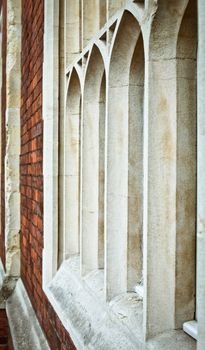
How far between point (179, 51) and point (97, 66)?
67 centimetres

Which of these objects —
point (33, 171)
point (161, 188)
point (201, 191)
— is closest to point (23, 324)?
point (33, 171)

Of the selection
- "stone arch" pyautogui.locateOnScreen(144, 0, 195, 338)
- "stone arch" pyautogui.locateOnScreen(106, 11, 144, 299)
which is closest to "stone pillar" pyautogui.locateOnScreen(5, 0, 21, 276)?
"stone arch" pyautogui.locateOnScreen(106, 11, 144, 299)

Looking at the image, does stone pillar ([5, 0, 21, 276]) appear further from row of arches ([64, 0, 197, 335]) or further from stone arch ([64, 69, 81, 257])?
row of arches ([64, 0, 197, 335])

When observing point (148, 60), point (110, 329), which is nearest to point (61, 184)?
point (110, 329)

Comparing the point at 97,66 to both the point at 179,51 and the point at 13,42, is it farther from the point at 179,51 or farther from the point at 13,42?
the point at 13,42

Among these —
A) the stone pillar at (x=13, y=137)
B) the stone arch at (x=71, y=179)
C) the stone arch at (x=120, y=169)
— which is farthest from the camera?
the stone pillar at (x=13, y=137)

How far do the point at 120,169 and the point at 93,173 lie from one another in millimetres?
390

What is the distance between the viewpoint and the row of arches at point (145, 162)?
45.0 inches

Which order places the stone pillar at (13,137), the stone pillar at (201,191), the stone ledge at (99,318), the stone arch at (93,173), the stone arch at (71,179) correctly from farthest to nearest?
the stone pillar at (13,137)
the stone arch at (71,179)
the stone arch at (93,173)
the stone ledge at (99,318)
the stone pillar at (201,191)

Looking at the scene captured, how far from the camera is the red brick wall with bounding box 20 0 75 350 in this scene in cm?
234

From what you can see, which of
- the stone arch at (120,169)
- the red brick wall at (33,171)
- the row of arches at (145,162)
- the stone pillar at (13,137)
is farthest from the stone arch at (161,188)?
the stone pillar at (13,137)

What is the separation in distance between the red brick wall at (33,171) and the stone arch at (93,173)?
0.35 meters

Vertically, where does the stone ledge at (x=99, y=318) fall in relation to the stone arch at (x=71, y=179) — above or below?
below

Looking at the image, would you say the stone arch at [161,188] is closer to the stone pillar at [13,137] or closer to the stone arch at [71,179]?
the stone arch at [71,179]
